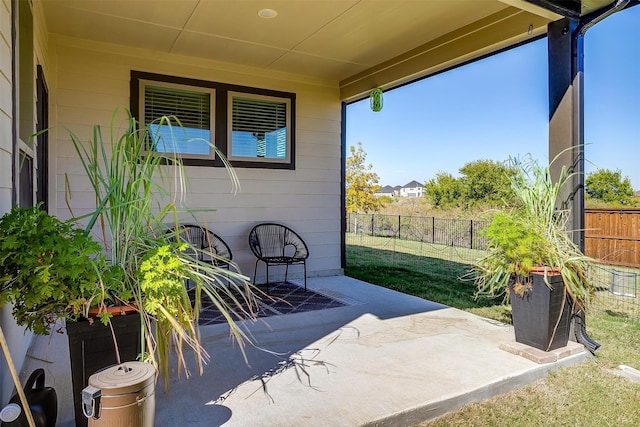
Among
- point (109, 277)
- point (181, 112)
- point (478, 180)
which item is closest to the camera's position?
point (109, 277)

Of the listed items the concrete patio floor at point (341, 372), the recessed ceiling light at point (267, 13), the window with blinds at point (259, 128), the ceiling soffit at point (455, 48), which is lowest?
the concrete patio floor at point (341, 372)

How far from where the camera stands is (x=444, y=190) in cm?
1474

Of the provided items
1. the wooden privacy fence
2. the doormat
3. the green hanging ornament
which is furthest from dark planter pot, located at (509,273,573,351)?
the wooden privacy fence

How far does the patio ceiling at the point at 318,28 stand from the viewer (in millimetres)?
3527

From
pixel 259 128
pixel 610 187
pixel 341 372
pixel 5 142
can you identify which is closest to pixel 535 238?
pixel 341 372

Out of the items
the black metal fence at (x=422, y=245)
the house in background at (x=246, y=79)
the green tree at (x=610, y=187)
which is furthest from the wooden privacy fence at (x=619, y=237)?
the house in background at (x=246, y=79)

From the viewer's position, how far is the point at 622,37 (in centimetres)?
880

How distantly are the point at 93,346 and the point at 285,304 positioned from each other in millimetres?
2676

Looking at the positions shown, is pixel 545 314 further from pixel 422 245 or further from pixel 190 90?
pixel 422 245

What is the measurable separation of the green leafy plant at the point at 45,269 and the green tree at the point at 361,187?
44.1 feet

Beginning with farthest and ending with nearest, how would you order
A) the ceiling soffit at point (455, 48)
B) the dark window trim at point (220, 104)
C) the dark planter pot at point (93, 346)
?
the dark window trim at point (220, 104), the ceiling soffit at point (455, 48), the dark planter pot at point (93, 346)

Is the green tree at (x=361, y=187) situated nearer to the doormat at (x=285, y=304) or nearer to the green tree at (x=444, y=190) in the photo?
the green tree at (x=444, y=190)

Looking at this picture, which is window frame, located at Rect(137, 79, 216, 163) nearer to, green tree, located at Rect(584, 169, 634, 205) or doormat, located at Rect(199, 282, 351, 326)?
doormat, located at Rect(199, 282, 351, 326)

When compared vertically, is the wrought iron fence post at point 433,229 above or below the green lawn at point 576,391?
above
